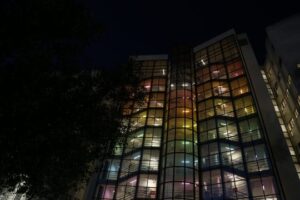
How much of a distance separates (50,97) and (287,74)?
124 feet

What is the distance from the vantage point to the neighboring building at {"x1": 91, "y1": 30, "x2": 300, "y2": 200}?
2692 centimetres

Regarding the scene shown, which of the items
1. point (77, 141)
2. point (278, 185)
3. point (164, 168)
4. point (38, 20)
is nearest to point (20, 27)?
point (38, 20)

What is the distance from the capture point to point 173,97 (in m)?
40.2

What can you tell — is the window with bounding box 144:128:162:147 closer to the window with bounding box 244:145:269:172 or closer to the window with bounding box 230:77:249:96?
the window with bounding box 244:145:269:172

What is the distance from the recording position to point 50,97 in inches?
442

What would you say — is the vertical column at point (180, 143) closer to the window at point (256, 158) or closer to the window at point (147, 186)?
the window at point (147, 186)

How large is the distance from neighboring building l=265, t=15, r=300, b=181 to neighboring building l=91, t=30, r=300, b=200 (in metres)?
4.03

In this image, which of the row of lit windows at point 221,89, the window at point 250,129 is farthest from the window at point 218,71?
the window at point 250,129

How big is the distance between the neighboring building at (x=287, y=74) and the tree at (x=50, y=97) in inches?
1148

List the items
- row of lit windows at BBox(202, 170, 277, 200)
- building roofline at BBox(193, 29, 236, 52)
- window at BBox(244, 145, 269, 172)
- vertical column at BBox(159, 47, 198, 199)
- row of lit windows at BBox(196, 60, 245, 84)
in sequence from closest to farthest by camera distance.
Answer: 1. row of lit windows at BBox(202, 170, 277, 200)
2. window at BBox(244, 145, 269, 172)
3. vertical column at BBox(159, 47, 198, 199)
4. row of lit windows at BBox(196, 60, 245, 84)
5. building roofline at BBox(193, 29, 236, 52)

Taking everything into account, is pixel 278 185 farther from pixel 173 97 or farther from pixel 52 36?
pixel 52 36

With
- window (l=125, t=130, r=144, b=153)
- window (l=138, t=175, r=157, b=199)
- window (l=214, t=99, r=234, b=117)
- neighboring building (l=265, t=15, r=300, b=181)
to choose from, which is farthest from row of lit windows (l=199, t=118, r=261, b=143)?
window (l=125, t=130, r=144, b=153)

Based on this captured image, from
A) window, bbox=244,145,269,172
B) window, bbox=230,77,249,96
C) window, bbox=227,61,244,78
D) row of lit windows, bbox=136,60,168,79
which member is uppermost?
row of lit windows, bbox=136,60,168,79

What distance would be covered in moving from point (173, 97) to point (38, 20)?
30692mm
